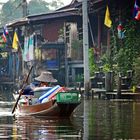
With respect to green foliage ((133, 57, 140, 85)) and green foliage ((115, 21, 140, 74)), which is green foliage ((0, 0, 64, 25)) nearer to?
green foliage ((115, 21, 140, 74))

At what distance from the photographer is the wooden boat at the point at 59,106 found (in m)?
20.3

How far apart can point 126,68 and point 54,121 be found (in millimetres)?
16237

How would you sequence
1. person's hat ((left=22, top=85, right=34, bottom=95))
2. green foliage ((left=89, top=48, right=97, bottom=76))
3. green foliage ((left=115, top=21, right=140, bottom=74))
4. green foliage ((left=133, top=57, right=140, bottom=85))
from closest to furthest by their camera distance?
person's hat ((left=22, top=85, right=34, bottom=95)), green foliage ((left=133, top=57, right=140, bottom=85)), green foliage ((left=115, top=21, right=140, bottom=74)), green foliage ((left=89, top=48, right=97, bottom=76))

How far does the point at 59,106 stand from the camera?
811 inches

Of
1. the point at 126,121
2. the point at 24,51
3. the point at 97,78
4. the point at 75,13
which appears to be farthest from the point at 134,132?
the point at 24,51

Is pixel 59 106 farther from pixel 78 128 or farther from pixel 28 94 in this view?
pixel 78 128

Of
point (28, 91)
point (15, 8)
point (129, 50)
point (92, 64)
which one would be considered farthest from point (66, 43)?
point (15, 8)

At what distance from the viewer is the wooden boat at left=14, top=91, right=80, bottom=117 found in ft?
66.7

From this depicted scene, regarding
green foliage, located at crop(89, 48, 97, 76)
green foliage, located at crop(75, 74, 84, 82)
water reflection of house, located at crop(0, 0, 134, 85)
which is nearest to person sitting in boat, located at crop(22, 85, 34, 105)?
green foliage, located at crop(89, 48, 97, 76)

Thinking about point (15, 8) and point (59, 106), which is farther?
→ point (15, 8)

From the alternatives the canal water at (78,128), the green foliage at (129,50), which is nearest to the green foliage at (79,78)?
the green foliage at (129,50)

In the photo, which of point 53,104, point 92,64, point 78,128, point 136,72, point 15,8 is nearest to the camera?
point 78,128

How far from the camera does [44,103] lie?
69.2ft

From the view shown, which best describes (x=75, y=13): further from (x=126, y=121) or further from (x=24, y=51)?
(x=126, y=121)
